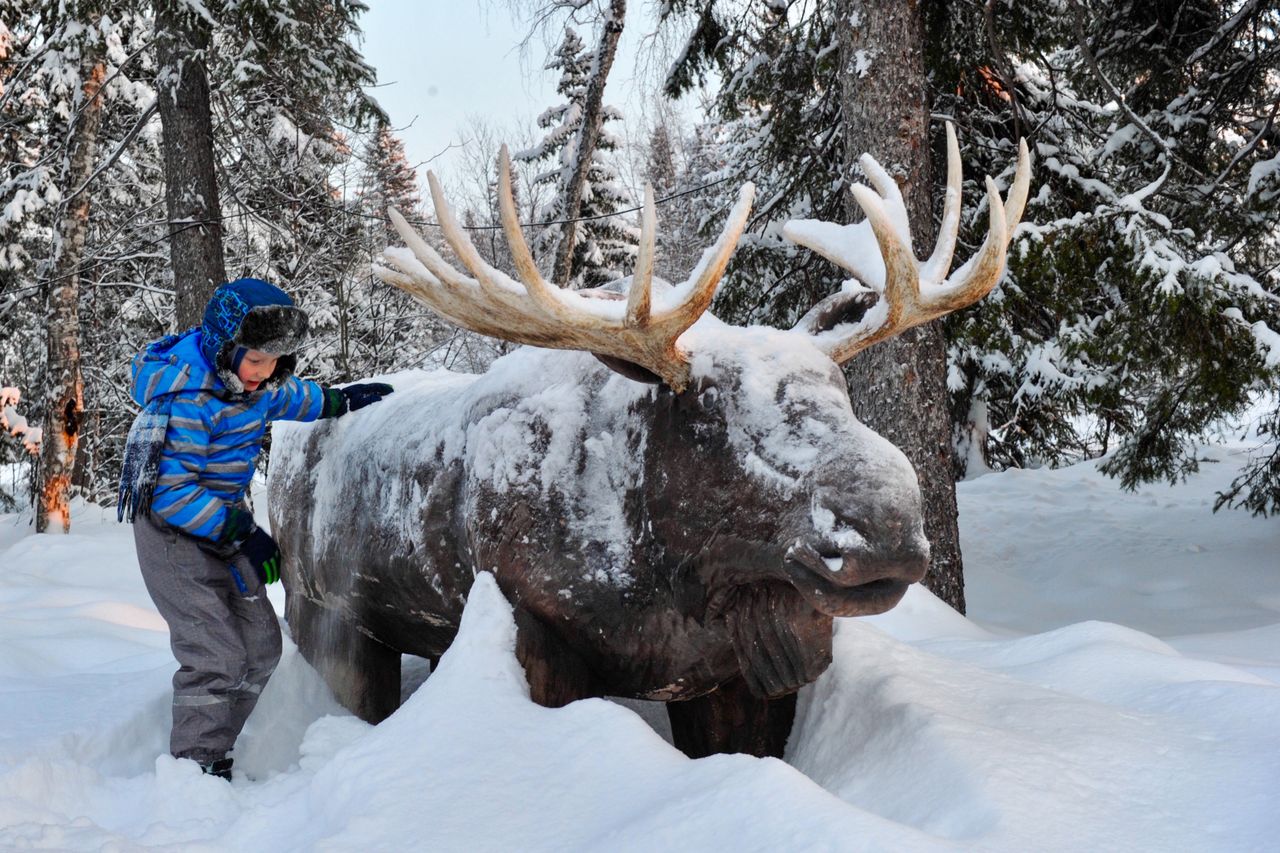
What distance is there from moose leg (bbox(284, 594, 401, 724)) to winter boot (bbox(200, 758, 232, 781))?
23.2 inches

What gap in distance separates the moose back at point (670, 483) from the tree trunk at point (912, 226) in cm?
236

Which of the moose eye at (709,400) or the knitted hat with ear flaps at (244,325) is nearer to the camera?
the moose eye at (709,400)

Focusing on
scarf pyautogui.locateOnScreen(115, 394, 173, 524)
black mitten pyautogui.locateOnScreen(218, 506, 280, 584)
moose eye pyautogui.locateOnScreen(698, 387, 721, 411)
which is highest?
moose eye pyautogui.locateOnScreen(698, 387, 721, 411)

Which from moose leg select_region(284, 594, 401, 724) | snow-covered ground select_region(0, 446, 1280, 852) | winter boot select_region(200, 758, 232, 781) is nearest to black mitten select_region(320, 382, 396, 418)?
moose leg select_region(284, 594, 401, 724)

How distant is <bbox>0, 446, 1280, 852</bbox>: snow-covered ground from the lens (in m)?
1.83

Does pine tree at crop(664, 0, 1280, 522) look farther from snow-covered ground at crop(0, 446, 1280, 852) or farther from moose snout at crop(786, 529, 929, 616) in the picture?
moose snout at crop(786, 529, 929, 616)

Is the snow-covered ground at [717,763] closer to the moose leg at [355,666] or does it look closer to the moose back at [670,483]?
the moose leg at [355,666]

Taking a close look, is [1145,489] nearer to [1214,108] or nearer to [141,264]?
[1214,108]

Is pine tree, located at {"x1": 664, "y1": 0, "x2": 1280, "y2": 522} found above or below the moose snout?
above

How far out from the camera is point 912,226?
5.46 m

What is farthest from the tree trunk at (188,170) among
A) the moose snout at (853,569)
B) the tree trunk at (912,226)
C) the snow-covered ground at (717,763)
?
the moose snout at (853,569)

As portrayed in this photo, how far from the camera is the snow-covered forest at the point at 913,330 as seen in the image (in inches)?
93.4

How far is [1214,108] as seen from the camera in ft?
23.8

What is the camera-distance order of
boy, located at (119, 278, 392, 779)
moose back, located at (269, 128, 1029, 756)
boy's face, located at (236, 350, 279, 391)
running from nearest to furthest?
moose back, located at (269, 128, 1029, 756) → boy, located at (119, 278, 392, 779) → boy's face, located at (236, 350, 279, 391)
